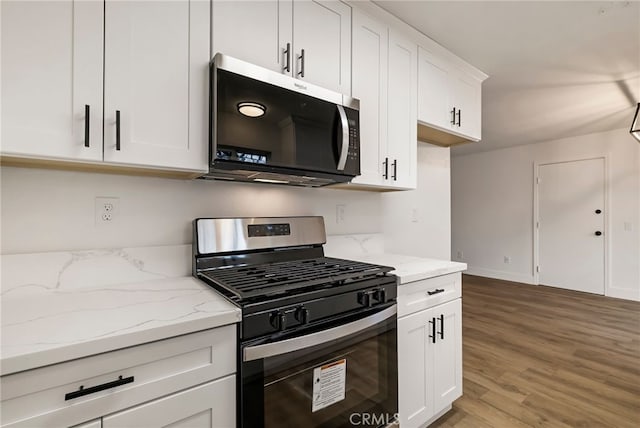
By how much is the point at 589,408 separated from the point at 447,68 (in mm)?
2506

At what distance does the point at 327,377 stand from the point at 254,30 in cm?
152

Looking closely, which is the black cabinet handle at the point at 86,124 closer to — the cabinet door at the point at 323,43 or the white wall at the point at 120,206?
the white wall at the point at 120,206

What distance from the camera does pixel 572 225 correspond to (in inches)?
191

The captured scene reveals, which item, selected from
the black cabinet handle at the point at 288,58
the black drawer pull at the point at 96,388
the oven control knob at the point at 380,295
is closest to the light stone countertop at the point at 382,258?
the oven control knob at the point at 380,295

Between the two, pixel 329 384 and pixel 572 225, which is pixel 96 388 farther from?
pixel 572 225

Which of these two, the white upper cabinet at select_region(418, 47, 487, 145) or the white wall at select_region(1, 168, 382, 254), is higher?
the white upper cabinet at select_region(418, 47, 487, 145)

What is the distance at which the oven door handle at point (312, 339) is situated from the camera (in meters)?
0.99

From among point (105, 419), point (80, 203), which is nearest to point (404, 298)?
point (105, 419)

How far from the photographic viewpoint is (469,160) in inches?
246

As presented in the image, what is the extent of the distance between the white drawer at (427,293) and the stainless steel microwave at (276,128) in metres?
0.67

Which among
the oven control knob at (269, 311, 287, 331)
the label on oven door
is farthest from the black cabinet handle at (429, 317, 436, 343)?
the oven control knob at (269, 311, 287, 331)

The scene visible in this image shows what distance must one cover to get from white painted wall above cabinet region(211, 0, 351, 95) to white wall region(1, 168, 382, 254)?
642 mm

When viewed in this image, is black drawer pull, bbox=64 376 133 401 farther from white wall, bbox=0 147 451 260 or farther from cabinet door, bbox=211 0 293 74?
cabinet door, bbox=211 0 293 74

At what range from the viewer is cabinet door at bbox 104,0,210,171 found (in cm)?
106
